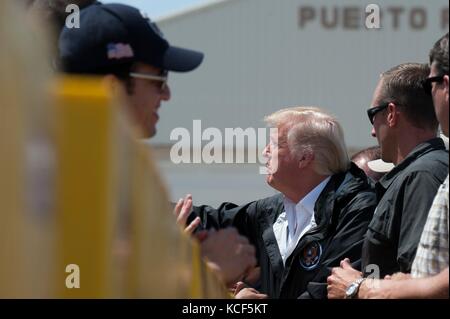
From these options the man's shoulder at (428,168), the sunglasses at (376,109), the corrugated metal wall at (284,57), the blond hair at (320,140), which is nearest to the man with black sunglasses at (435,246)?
the man's shoulder at (428,168)

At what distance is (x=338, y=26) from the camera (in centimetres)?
2505

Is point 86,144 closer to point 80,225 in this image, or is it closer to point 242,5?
point 80,225

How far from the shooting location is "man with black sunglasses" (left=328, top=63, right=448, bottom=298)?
3.14 m

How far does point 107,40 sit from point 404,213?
3.86 ft

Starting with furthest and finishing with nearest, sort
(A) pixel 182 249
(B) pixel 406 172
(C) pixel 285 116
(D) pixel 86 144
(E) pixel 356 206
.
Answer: (C) pixel 285 116 → (E) pixel 356 206 → (B) pixel 406 172 → (A) pixel 182 249 → (D) pixel 86 144

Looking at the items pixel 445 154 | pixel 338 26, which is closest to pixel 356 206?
pixel 445 154

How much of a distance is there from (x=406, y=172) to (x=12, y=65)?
7.77 feet

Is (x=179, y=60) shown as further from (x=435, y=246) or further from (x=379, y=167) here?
(x=379, y=167)

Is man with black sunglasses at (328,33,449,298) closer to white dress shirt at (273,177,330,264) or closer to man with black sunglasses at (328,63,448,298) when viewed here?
man with black sunglasses at (328,63,448,298)

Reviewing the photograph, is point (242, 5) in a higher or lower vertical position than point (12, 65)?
higher

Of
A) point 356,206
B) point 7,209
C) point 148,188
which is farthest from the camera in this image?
point 356,206

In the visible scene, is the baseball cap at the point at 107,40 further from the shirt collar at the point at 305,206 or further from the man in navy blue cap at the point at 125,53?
the shirt collar at the point at 305,206

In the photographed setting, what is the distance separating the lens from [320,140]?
426cm

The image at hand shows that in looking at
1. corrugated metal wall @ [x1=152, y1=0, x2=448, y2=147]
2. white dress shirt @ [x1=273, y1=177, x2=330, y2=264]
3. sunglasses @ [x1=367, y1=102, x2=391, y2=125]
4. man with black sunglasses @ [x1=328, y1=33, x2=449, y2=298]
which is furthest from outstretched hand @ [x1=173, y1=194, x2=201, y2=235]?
corrugated metal wall @ [x1=152, y1=0, x2=448, y2=147]
